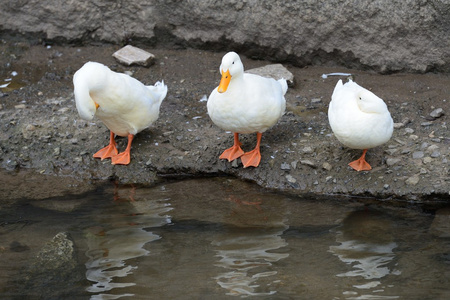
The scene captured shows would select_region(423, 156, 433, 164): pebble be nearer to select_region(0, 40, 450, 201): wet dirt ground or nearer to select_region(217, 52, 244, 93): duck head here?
select_region(0, 40, 450, 201): wet dirt ground

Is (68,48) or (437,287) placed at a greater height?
(68,48)

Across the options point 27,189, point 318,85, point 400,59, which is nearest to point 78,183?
point 27,189

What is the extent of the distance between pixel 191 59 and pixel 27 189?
293cm

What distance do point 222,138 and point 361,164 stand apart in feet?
4.68

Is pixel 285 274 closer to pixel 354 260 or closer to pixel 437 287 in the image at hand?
pixel 354 260

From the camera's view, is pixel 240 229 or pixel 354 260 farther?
pixel 240 229

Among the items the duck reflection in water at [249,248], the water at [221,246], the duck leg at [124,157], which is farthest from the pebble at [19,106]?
the duck reflection in water at [249,248]

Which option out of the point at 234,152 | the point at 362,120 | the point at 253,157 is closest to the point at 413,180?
the point at 362,120

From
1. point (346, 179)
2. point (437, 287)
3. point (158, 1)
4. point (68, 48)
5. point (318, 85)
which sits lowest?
point (437, 287)

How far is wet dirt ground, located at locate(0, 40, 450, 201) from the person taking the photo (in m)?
5.71

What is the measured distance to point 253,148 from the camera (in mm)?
6238

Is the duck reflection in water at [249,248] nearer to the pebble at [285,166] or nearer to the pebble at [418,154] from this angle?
the pebble at [285,166]

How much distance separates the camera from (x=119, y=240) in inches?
193

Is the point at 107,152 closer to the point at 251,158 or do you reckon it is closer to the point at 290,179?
the point at 251,158
